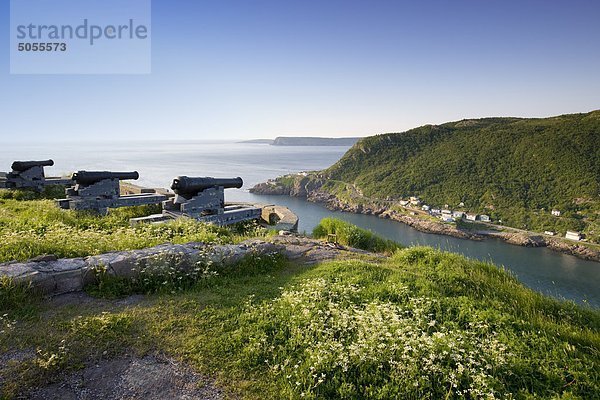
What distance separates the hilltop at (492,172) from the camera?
62.7 meters

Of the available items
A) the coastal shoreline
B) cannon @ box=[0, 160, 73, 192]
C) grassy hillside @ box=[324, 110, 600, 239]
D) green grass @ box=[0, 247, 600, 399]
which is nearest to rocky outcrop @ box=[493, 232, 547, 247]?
the coastal shoreline

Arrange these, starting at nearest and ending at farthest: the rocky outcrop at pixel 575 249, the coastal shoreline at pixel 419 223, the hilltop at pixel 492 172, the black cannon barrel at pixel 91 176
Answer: the black cannon barrel at pixel 91 176 < the rocky outcrop at pixel 575 249 < the coastal shoreline at pixel 419 223 < the hilltop at pixel 492 172

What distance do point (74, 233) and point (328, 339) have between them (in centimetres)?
547

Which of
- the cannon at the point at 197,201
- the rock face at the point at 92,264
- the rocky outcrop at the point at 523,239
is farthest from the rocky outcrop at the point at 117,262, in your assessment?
the rocky outcrop at the point at 523,239

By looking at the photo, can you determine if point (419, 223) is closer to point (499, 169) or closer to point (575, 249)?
point (575, 249)

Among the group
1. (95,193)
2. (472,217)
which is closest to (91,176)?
(95,193)

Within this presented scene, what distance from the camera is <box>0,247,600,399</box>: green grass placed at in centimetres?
296

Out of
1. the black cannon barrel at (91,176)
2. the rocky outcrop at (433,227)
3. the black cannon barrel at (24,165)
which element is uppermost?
the black cannon barrel at (24,165)

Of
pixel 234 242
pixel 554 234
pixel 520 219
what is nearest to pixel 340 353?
pixel 234 242

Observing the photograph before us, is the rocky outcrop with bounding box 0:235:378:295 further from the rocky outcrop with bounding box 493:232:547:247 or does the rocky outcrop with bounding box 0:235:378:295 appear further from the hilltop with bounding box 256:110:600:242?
the hilltop with bounding box 256:110:600:242

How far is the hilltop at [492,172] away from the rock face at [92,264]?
216ft

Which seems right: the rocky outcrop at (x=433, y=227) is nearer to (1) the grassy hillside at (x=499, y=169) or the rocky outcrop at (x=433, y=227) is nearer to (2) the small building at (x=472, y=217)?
(2) the small building at (x=472, y=217)

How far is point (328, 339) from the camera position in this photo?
136 inches

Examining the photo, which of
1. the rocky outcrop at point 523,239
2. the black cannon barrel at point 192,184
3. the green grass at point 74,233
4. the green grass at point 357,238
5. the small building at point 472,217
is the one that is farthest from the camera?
the small building at point 472,217
